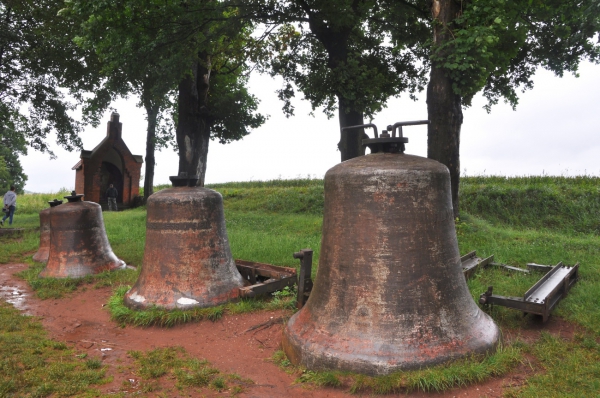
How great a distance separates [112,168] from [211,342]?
2471cm

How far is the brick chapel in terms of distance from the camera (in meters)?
24.8

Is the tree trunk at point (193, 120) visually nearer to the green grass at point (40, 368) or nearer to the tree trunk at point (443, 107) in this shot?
the tree trunk at point (443, 107)

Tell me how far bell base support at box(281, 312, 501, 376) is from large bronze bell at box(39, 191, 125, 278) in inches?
227

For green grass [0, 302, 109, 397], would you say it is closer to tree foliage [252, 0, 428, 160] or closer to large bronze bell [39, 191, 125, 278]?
large bronze bell [39, 191, 125, 278]

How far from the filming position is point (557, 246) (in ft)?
28.5

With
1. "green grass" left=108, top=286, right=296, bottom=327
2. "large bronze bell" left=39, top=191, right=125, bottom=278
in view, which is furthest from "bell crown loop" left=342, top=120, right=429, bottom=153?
"large bronze bell" left=39, top=191, right=125, bottom=278

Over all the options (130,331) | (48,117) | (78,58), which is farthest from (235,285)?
(48,117)

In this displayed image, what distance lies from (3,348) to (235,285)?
2570 millimetres

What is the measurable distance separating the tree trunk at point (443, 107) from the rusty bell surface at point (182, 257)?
18.8ft

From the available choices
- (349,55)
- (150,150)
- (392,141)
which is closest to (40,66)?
(150,150)

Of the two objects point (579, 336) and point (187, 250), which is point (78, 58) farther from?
point (579, 336)

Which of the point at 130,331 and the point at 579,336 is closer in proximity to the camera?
the point at 579,336

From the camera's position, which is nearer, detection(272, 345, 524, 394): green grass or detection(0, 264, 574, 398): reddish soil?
detection(272, 345, 524, 394): green grass

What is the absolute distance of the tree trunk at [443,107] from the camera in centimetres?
944
